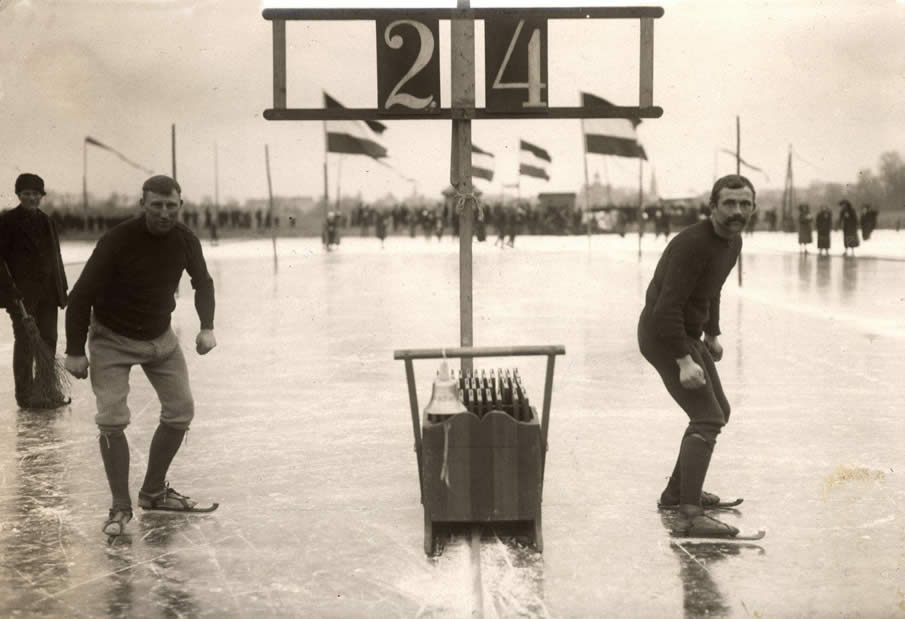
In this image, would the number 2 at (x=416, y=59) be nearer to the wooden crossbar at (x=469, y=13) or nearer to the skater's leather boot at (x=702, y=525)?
the wooden crossbar at (x=469, y=13)

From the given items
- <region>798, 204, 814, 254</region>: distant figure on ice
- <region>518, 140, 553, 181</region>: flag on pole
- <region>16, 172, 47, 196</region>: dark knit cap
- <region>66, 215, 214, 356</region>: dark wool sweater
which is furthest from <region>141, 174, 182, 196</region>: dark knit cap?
<region>518, 140, 553, 181</region>: flag on pole

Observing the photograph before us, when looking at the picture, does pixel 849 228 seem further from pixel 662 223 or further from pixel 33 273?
pixel 33 273

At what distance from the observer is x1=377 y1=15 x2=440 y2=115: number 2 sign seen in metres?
5.89

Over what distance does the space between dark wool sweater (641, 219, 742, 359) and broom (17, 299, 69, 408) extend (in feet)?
16.2

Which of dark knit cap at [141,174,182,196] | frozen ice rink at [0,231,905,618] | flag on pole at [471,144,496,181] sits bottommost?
frozen ice rink at [0,231,905,618]

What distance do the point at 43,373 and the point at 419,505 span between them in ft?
13.6

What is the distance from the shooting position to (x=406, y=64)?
233 inches

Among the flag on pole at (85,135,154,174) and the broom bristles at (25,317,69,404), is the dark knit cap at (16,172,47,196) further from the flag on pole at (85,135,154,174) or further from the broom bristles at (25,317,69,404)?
the flag on pole at (85,135,154,174)

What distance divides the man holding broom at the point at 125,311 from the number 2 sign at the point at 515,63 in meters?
1.70

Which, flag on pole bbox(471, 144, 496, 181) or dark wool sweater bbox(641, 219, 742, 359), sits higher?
flag on pole bbox(471, 144, 496, 181)

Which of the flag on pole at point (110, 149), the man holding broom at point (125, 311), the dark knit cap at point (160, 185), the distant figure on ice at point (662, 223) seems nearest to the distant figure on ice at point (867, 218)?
the distant figure on ice at point (662, 223)

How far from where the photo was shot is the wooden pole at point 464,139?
5.91 meters

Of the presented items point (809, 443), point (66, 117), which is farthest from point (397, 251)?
point (809, 443)

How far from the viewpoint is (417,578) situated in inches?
191
